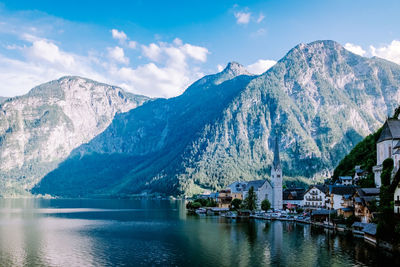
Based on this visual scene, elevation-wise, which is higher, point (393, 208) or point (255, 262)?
point (393, 208)

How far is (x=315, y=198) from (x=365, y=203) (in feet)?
154

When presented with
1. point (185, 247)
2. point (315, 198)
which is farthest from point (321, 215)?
point (185, 247)

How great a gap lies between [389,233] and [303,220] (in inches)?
1920

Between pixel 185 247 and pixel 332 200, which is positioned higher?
pixel 332 200

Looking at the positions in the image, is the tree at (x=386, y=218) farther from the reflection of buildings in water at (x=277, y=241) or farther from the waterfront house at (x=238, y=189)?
the waterfront house at (x=238, y=189)

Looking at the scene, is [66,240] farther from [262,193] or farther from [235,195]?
[235,195]

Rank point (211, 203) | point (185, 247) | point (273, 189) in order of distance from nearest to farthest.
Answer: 1. point (185, 247)
2. point (273, 189)
3. point (211, 203)

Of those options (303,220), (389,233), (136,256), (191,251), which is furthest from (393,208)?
(303,220)

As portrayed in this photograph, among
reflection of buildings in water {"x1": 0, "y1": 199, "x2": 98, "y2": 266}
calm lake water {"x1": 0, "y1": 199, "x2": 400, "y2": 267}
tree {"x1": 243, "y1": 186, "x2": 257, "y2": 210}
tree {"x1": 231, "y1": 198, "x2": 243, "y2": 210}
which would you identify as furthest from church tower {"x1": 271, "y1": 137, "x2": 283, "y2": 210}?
reflection of buildings in water {"x1": 0, "y1": 199, "x2": 98, "y2": 266}

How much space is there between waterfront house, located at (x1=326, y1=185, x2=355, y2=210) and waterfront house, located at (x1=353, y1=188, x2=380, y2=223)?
12.1m

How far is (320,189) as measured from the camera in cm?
13050

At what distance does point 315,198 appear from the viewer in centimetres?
13162

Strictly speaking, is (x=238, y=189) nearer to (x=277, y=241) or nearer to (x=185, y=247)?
(x=277, y=241)

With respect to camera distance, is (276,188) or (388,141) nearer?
(388,141)
